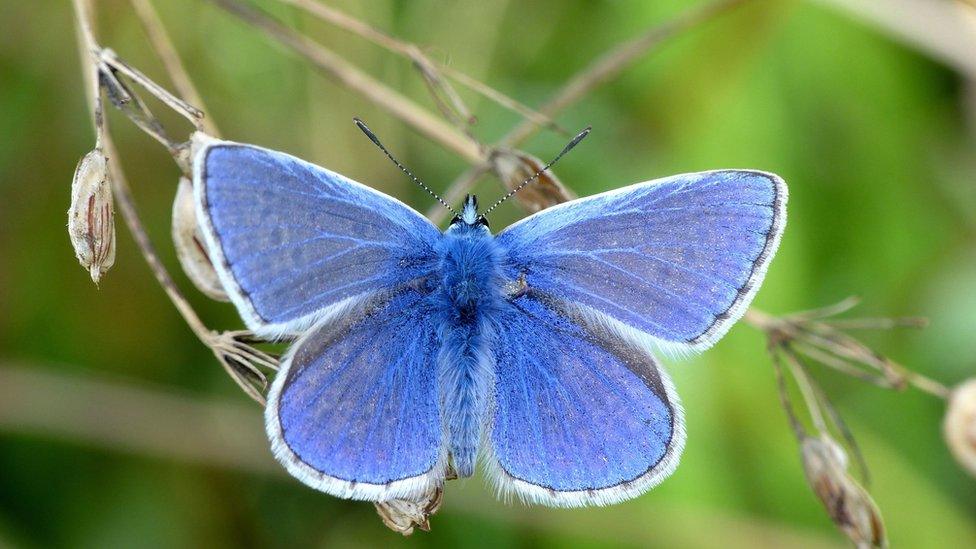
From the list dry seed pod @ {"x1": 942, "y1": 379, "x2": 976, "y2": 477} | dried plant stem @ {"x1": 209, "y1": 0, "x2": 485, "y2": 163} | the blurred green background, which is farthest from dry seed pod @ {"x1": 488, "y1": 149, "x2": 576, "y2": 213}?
dry seed pod @ {"x1": 942, "y1": 379, "x2": 976, "y2": 477}

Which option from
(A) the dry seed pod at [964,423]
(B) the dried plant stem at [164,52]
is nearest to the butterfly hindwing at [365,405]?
(B) the dried plant stem at [164,52]

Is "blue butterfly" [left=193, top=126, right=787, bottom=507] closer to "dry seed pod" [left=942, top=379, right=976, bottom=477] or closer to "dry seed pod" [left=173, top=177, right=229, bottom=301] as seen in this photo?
"dry seed pod" [left=173, top=177, right=229, bottom=301]

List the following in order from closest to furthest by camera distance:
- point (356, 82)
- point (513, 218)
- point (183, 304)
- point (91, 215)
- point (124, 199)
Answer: point (91, 215) → point (183, 304) → point (124, 199) → point (356, 82) → point (513, 218)

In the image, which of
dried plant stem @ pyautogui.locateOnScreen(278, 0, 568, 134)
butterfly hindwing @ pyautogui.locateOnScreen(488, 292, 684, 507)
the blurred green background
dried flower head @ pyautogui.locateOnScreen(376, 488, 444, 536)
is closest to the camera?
dried flower head @ pyautogui.locateOnScreen(376, 488, 444, 536)

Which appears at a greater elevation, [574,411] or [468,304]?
[468,304]

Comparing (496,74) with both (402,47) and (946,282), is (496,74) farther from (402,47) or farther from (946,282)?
(946,282)

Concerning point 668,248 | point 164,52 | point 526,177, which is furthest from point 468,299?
point 164,52

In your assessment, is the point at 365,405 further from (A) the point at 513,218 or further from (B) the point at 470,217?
(A) the point at 513,218
